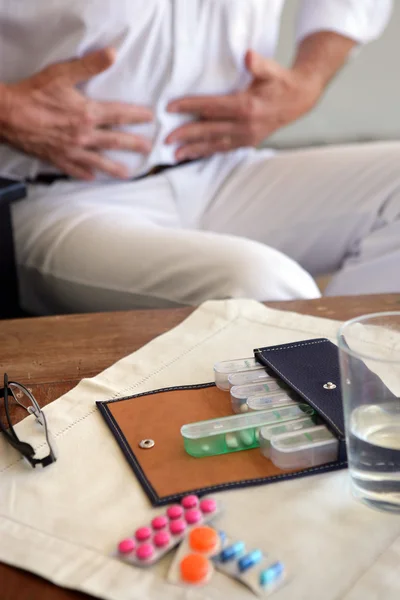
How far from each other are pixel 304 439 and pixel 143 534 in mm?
128

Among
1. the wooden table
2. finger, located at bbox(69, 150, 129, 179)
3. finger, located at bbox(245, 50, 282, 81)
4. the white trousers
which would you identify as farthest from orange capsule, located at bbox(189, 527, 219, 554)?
finger, located at bbox(245, 50, 282, 81)

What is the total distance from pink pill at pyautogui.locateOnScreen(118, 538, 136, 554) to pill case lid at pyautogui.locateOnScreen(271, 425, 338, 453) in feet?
0.38

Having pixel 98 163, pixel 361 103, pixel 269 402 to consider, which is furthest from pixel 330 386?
pixel 361 103

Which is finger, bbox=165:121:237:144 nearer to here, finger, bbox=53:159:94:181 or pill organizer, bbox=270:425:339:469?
finger, bbox=53:159:94:181

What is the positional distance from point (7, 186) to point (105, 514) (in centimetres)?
67

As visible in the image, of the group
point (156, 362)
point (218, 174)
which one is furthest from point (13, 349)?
point (218, 174)

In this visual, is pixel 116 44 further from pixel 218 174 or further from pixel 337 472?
pixel 337 472

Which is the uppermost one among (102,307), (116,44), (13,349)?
(116,44)

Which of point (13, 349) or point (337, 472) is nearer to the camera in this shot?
point (337, 472)

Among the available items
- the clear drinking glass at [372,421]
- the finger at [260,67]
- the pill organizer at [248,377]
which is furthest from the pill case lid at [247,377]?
the finger at [260,67]

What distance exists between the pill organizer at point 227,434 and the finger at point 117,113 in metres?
0.75

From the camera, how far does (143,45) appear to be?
115 centimetres

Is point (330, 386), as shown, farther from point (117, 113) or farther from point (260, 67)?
point (260, 67)

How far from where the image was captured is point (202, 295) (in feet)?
3.11
